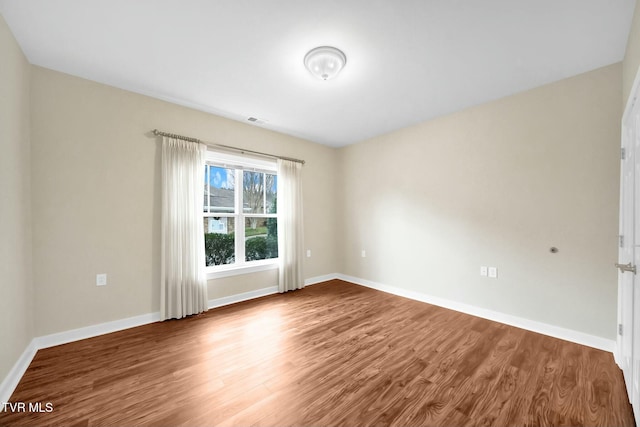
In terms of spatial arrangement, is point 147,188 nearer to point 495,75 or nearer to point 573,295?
point 495,75

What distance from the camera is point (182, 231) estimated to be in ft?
10.3

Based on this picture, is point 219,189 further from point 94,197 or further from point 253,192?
point 94,197

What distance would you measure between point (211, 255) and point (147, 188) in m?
1.21

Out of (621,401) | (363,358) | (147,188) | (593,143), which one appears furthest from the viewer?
(147,188)

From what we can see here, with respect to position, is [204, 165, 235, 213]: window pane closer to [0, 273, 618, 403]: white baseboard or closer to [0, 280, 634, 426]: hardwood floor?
[0, 273, 618, 403]: white baseboard

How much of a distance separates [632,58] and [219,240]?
177 inches

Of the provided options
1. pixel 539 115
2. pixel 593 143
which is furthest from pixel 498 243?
pixel 539 115

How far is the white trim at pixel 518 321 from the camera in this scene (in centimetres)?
238

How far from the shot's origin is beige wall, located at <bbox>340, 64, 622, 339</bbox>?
238cm

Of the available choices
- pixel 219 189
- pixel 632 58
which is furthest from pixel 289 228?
pixel 632 58

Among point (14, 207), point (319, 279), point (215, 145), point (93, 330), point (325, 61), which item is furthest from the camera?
point (319, 279)

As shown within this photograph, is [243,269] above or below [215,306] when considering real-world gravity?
→ above

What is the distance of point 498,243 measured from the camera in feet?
9.87

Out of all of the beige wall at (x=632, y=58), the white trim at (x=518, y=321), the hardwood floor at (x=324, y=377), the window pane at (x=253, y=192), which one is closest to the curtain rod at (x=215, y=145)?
the window pane at (x=253, y=192)
